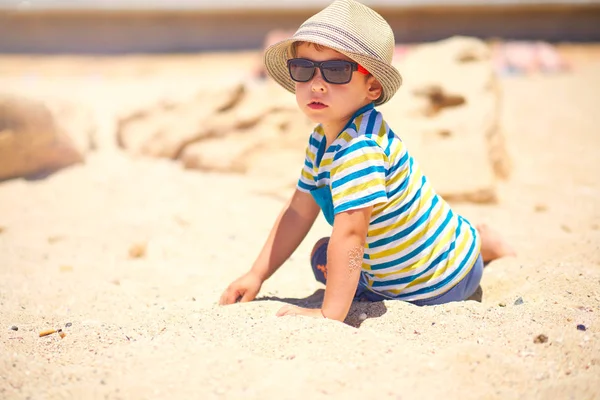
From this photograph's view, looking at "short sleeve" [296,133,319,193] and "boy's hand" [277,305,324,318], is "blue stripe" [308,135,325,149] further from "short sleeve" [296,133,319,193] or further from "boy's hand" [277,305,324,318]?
"boy's hand" [277,305,324,318]

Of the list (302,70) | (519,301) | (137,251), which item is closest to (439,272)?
(519,301)

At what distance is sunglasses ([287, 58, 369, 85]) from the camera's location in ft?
6.53

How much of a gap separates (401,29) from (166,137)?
511cm

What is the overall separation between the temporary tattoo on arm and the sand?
19cm

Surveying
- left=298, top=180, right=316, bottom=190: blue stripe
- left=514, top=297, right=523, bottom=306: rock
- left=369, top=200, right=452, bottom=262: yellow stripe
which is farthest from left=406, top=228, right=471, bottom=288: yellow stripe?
left=298, top=180, right=316, bottom=190: blue stripe

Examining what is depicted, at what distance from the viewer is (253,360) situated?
1.70 metres

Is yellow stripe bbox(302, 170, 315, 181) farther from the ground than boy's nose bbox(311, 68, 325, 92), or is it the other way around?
boy's nose bbox(311, 68, 325, 92)

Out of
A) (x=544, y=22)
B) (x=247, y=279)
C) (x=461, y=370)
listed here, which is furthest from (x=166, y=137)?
(x=544, y=22)

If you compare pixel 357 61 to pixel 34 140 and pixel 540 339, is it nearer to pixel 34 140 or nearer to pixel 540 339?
pixel 540 339

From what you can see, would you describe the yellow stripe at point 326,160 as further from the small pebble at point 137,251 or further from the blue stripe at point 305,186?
the small pebble at point 137,251

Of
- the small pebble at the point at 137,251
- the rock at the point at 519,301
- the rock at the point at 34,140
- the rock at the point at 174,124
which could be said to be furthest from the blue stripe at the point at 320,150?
the rock at the point at 34,140

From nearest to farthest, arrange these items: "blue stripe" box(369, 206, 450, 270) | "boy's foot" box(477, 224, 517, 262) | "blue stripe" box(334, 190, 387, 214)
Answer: "blue stripe" box(334, 190, 387, 214) → "blue stripe" box(369, 206, 450, 270) → "boy's foot" box(477, 224, 517, 262)

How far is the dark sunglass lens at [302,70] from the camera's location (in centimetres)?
203

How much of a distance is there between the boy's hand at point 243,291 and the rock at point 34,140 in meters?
2.53
